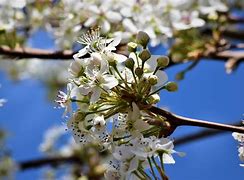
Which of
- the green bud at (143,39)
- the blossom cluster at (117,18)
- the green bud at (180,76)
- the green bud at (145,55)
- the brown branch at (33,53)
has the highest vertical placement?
the green bud at (143,39)

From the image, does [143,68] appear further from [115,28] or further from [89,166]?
[89,166]

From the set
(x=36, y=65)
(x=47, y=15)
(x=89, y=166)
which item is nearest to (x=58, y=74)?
(x=36, y=65)

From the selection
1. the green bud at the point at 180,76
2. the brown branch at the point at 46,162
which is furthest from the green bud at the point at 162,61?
the brown branch at the point at 46,162

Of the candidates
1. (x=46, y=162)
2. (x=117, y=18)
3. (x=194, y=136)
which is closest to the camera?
(x=117, y=18)

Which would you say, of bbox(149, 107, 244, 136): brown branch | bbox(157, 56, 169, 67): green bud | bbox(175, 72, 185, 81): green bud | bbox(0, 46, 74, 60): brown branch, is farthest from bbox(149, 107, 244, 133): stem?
bbox(0, 46, 74, 60): brown branch

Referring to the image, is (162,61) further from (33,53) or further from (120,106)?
(33,53)

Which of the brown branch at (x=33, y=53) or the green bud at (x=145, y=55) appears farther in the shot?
the brown branch at (x=33, y=53)

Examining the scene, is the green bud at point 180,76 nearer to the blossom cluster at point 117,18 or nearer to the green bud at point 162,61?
the blossom cluster at point 117,18

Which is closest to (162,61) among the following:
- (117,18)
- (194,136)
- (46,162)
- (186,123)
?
(186,123)
